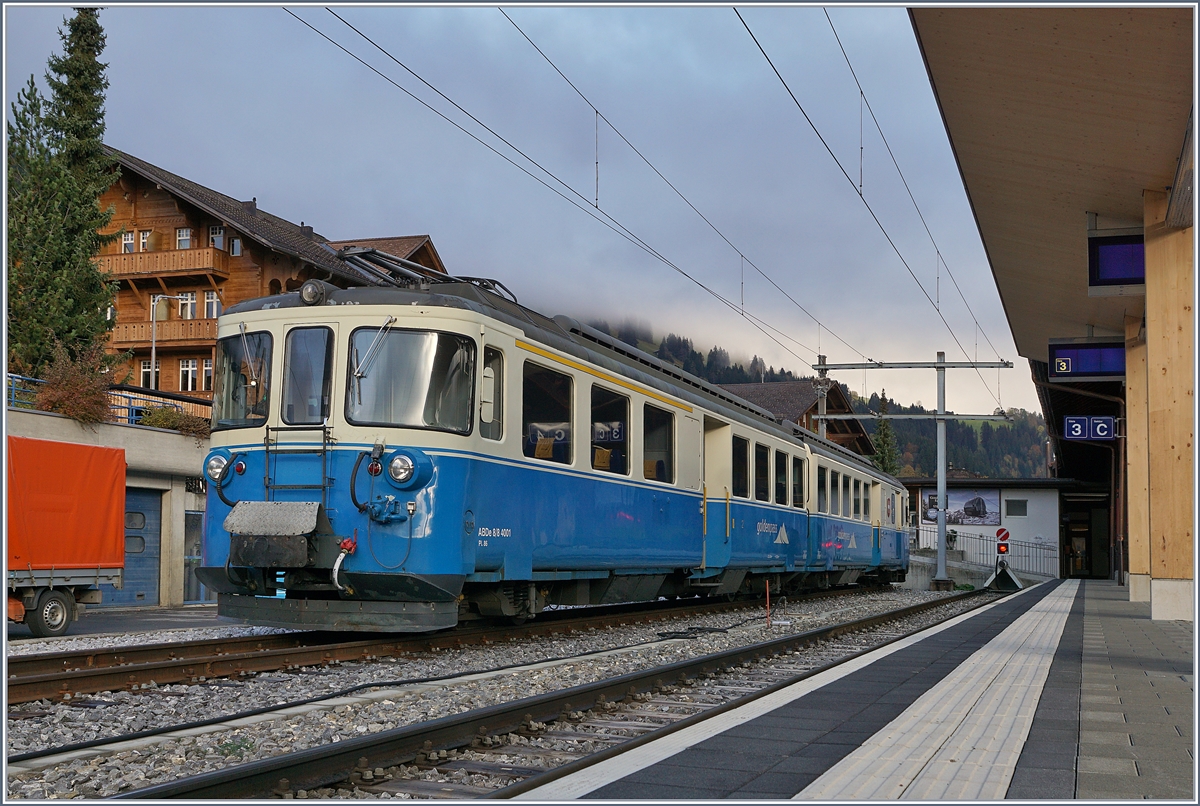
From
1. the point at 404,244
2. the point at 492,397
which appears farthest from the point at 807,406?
the point at 492,397

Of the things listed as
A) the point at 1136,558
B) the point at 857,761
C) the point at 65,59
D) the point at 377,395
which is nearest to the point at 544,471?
the point at 377,395

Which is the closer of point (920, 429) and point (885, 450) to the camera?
point (885, 450)

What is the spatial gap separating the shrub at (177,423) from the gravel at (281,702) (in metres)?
8.82

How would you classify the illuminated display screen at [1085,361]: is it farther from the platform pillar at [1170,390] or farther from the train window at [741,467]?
the train window at [741,467]

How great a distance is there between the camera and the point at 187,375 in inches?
1412

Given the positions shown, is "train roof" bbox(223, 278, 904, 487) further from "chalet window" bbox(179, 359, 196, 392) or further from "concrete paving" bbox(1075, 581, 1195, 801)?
"chalet window" bbox(179, 359, 196, 392)

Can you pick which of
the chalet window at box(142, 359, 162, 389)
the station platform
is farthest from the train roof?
the chalet window at box(142, 359, 162, 389)

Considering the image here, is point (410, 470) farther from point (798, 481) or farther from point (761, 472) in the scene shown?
point (798, 481)

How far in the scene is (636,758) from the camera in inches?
201

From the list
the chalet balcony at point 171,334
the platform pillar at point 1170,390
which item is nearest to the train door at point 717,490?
the platform pillar at point 1170,390

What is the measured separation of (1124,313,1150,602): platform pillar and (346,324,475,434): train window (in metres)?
14.5

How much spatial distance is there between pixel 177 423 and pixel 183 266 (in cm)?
1770

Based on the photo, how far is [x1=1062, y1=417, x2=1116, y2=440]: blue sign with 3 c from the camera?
20.7 metres

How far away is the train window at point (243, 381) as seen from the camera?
9508 millimetres
